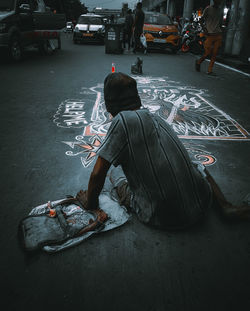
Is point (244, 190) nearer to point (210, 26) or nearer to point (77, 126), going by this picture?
point (77, 126)

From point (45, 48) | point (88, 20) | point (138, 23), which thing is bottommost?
point (45, 48)

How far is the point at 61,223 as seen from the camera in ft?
6.31

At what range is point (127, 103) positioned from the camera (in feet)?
5.32

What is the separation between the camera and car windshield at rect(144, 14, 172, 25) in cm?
1356

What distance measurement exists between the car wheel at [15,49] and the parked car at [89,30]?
833 cm

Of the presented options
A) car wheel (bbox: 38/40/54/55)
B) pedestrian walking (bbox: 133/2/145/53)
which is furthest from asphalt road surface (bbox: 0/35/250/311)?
pedestrian walking (bbox: 133/2/145/53)

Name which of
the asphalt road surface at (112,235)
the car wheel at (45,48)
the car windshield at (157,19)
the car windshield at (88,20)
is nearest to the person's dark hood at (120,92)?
the asphalt road surface at (112,235)

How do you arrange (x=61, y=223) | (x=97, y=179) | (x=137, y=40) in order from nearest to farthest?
(x=97, y=179) → (x=61, y=223) → (x=137, y=40)

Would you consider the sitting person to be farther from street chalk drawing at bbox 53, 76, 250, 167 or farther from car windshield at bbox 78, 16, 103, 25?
car windshield at bbox 78, 16, 103, 25

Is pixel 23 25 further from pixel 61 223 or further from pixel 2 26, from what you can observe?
pixel 61 223

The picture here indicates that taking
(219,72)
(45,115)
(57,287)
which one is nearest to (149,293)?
(57,287)

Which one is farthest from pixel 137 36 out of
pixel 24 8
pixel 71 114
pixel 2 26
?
pixel 71 114

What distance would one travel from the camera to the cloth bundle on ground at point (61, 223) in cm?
179

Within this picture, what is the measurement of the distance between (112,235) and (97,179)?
1.57 feet
